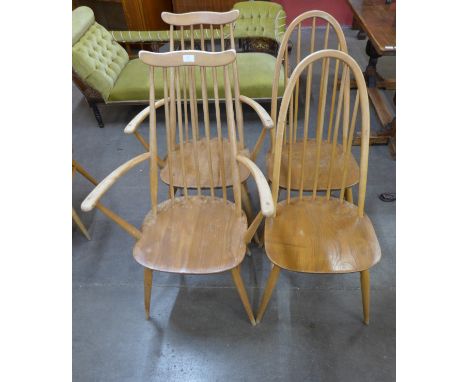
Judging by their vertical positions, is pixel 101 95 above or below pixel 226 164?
above

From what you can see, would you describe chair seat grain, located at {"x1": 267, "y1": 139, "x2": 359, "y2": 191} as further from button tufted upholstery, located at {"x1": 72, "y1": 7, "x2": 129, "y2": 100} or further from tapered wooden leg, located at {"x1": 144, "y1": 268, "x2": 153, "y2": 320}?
button tufted upholstery, located at {"x1": 72, "y1": 7, "x2": 129, "y2": 100}

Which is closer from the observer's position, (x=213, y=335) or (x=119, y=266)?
(x=213, y=335)

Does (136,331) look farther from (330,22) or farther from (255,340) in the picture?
(330,22)

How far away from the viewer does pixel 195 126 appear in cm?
126

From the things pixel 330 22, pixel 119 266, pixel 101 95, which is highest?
pixel 330 22

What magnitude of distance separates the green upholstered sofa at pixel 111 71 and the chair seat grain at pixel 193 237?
1330mm

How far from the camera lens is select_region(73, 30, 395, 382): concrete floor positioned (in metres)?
1.26

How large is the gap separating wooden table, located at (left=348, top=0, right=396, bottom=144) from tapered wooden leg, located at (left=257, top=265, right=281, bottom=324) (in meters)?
1.47

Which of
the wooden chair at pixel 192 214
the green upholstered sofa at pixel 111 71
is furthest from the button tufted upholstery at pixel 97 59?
the wooden chair at pixel 192 214

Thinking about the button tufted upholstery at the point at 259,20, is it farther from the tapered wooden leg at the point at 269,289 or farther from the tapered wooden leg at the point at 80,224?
the tapered wooden leg at the point at 269,289

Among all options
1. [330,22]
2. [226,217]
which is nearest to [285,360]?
[226,217]

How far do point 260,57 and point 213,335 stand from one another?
2185 millimetres

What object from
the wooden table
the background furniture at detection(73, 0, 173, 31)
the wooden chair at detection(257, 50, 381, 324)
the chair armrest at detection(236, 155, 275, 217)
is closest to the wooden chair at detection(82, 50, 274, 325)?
the chair armrest at detection(236, 155, 275, 217)

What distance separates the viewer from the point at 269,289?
123cm
